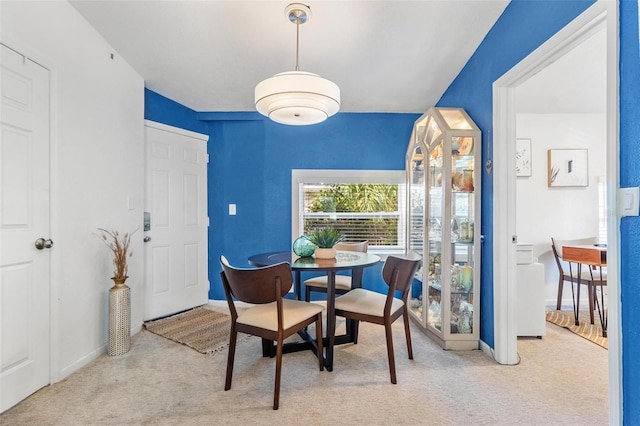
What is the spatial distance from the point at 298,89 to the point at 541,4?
1.57m

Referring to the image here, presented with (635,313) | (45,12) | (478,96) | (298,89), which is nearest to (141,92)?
(45,12)

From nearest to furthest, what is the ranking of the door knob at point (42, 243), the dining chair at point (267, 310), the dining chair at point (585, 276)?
the dining chair at point (267, 310) → the door knob at point (42, 243) → the dining chair at point (585, 276)

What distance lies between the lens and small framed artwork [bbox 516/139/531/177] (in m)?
3.90

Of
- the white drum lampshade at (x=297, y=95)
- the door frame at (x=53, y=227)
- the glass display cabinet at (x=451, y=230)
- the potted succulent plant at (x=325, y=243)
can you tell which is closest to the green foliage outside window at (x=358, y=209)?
the glass display cabinet at (x=451, y=230)

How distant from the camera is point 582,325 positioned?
3.18 meters

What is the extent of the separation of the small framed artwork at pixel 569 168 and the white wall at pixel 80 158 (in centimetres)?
475

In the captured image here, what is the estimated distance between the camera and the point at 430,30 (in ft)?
7.98

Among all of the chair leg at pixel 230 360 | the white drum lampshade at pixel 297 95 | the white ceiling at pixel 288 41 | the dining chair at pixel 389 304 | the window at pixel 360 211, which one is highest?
the white ceiling at pixel 288 41

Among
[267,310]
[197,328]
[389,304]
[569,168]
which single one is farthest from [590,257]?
[197,328]

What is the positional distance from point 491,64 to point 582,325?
273cm

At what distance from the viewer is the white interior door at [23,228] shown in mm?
1784

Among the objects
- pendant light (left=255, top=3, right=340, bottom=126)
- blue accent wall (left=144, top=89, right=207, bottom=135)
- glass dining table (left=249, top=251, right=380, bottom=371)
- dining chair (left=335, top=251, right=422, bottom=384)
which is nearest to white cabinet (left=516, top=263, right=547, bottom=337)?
dining chair (left=335, top=251, right=422, bottom=384)

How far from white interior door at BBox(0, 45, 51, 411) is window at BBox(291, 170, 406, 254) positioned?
2559 mm

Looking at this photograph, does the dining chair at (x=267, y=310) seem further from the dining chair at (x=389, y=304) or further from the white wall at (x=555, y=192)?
the white wall at (x=555, y=192)
